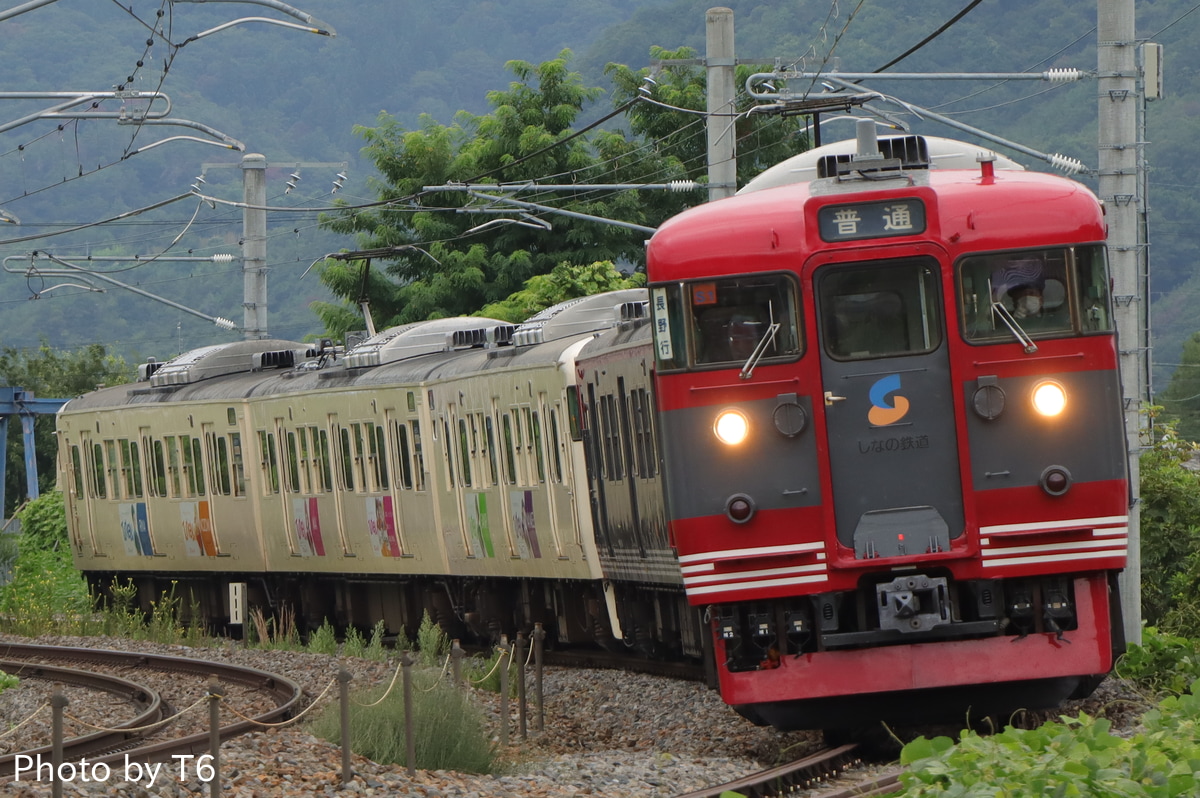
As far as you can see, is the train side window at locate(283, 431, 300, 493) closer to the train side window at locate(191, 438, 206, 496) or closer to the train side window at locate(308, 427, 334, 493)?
the train side window at locate(308, 427, 334, 493)

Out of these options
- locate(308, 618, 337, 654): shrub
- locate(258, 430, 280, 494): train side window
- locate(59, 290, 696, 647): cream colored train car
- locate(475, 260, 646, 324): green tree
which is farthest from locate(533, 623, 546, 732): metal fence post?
locate(475, 260, 646, 324): green tree

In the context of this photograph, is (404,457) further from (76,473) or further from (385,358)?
(76,473)

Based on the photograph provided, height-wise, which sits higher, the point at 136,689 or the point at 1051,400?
the point at 1051,400

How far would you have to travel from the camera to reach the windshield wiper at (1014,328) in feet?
34.1

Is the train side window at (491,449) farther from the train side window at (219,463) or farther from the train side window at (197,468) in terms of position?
the train side window at (197,468)

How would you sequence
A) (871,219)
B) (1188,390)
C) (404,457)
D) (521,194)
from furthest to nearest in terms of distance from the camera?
(1188,390)
(521,194)
(404,457)
(871,219)

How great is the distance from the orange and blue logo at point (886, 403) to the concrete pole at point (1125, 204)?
391cm

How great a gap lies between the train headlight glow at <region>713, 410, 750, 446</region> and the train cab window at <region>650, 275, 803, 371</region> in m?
0.28

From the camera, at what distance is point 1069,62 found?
339 feet

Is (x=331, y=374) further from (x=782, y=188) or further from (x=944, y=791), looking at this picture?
(x=944, y=791)

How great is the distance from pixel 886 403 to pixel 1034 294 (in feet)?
3.18

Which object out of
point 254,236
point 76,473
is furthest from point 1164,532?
point 76,473

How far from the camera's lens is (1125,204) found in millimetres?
14125

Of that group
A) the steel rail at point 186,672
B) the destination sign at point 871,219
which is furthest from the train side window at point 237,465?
the destination sign at point 871,219
